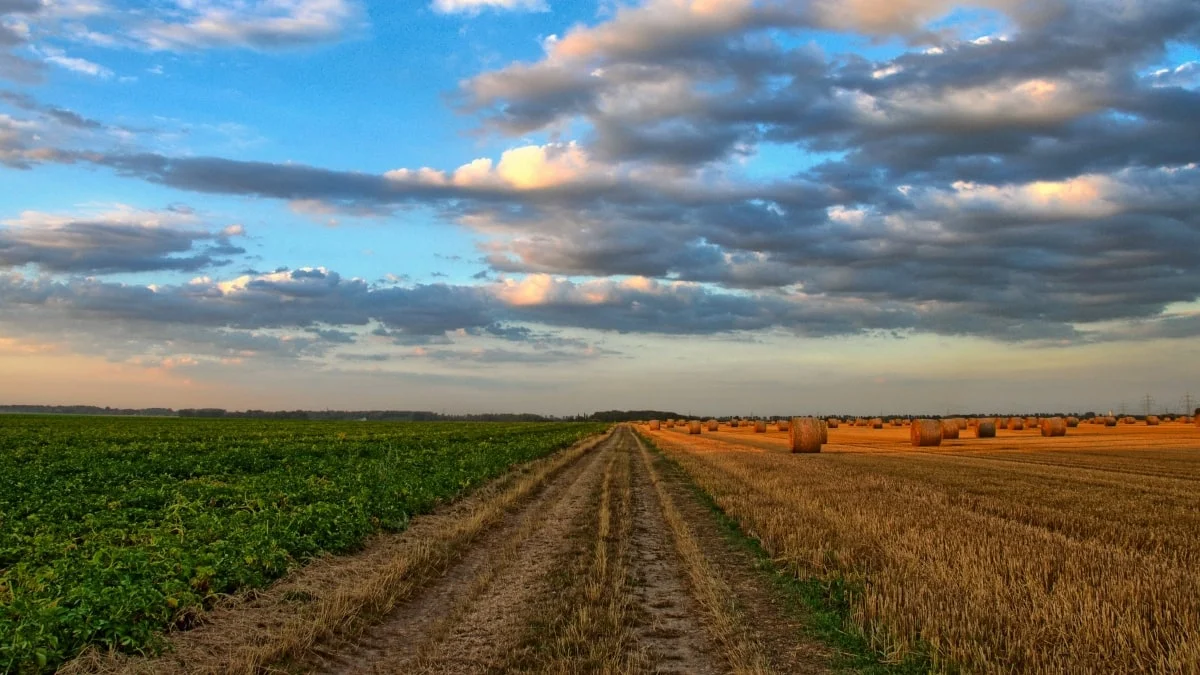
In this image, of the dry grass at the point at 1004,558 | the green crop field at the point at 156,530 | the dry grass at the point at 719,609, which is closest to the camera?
the dry grass at the point at 1004,558

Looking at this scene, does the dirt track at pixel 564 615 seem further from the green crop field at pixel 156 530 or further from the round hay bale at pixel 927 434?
the round hay bale at pixel 927 434

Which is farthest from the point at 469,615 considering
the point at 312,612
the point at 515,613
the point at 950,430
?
the point at 950,430

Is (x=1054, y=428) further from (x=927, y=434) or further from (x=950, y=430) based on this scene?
(x=927, y=434)

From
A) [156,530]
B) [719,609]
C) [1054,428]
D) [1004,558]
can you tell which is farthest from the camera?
[1054,428]

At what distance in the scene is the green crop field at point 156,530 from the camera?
7684 millimetres

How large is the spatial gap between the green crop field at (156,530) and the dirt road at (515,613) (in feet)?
1.99

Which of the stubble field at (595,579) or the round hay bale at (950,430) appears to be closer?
the stubble field at (595,579)

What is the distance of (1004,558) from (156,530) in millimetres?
13017

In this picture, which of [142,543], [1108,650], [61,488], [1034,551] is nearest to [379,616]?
[142,543]

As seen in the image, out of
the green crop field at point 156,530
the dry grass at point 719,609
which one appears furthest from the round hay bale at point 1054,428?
the dry grass at point 719,609

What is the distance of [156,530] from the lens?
41.5ft

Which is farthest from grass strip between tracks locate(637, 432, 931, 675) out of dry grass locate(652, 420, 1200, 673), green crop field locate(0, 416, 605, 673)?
green crop field locate(0, 416, 605, 673)

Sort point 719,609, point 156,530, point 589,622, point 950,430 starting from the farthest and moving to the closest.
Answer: point 950,430
point 156,530
point 719,609
point 589,622

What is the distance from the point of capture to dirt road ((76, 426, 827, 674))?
293 inches
